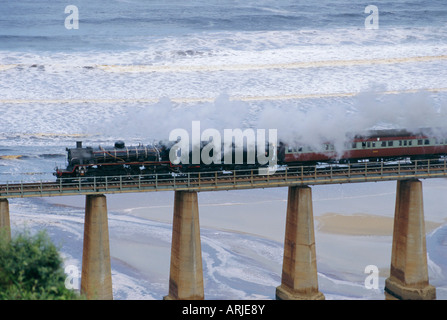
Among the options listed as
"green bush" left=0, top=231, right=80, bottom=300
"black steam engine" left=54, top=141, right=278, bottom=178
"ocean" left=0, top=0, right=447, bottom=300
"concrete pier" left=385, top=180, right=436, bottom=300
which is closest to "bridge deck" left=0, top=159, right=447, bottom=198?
"black steam engine" left=54, top=141, right=278, bottom=178

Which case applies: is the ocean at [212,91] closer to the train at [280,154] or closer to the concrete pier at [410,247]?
the train at [280,154]

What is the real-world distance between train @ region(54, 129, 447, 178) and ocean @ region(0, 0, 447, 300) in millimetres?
1487

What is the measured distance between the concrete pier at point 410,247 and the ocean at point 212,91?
11.2 ft

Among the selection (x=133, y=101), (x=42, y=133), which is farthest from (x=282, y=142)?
(x=133, y=101)

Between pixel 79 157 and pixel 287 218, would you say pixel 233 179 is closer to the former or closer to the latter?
pixel 287 218

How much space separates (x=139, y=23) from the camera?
159500 millimetres

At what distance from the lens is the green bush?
50312 millimetres

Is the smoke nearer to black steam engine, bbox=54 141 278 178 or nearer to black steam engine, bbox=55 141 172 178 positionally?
black steam engine, bbox=54 141 278 178

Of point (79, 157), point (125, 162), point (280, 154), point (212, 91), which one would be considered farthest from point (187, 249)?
point (212, 91)

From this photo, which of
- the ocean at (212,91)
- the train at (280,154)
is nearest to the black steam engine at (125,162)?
the train at (280,154)

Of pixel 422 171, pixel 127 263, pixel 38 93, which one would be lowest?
pixel 127 263

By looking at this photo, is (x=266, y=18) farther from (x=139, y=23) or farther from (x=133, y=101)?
(x=133, y=101)

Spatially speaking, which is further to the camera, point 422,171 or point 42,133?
point 42,133

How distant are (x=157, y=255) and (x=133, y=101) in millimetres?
46459
